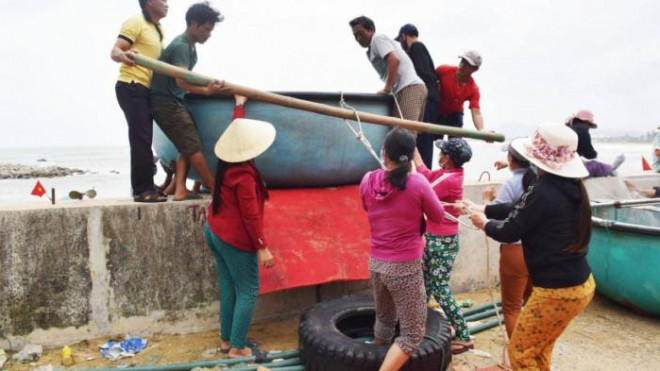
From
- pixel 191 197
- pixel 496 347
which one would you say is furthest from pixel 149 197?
pixel 496 347

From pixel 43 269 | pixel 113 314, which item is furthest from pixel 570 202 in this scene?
pixel 43 269

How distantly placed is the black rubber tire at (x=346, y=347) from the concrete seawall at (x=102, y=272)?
2.44 feet

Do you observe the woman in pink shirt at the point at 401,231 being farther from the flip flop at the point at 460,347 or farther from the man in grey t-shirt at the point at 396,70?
the man in grey t-shirt at the point at 396,70

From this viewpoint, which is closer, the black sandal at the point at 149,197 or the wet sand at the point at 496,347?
the wet sand at the point at 496,347

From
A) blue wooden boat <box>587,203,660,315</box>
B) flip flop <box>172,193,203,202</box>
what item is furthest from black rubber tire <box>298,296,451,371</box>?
blue wooden boat <box>587,203,660,315</box>

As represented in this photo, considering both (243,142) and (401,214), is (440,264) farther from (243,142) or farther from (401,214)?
(243,142)

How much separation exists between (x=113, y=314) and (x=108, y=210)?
0.83m

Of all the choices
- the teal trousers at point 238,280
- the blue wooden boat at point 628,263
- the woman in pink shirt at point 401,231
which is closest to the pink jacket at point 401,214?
the woman in pink shirt at point 401,231

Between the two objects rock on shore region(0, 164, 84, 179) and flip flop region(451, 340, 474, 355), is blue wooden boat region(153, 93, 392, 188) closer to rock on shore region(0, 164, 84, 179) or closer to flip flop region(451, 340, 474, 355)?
flip flop region(451, 340, 474, 355)

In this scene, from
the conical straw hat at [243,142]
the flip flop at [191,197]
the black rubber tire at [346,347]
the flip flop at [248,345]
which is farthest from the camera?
the flip flop at [191,197]

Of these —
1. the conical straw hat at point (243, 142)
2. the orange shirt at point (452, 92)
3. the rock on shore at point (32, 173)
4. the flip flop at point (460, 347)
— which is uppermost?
the orange shirt at point (452, 92)

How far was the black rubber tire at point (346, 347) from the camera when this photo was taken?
3.03 metres

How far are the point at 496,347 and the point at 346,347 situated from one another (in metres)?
1.53

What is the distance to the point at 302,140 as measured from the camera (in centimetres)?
419
